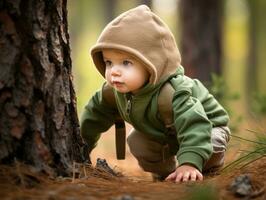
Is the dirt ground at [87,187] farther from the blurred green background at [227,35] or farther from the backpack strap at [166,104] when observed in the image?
the blurred green background at [227,35]

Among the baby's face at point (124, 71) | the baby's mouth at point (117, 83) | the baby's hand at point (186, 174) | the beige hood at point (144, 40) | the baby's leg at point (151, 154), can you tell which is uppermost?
the beige hood at point (144, 40)

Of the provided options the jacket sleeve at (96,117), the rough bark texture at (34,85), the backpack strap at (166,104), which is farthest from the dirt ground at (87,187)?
the jacket sleeve at (96,117)

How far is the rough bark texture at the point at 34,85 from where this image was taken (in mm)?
2957

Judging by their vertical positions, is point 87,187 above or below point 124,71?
below

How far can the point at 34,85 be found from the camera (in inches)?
120

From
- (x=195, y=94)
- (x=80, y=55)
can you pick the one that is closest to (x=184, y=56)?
(x=195, y=94)

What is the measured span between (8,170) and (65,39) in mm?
857

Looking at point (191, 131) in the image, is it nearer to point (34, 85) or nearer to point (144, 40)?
point (144, 40)

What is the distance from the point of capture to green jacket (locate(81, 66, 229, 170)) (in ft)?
11.2

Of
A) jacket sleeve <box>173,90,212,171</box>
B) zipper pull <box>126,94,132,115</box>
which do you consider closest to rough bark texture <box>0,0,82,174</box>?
zipper pull <box>126,94,132,115</box>

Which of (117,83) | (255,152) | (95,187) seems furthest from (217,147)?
(95,187)

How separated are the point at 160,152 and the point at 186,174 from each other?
0.73 metres

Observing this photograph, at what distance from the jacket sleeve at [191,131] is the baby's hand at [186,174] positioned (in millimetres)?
29

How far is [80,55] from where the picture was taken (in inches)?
1398
